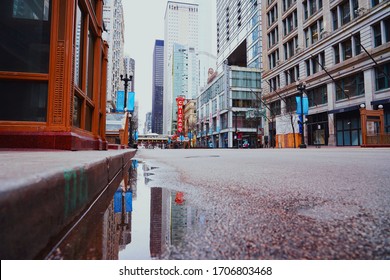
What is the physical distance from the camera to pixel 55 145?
14.0ft

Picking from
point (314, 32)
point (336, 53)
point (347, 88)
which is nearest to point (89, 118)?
point (347, 88)

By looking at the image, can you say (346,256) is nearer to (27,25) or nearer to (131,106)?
(27,25)

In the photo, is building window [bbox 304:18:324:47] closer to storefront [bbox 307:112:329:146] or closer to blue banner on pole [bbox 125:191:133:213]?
storefront [bbox 307:112:329:146]

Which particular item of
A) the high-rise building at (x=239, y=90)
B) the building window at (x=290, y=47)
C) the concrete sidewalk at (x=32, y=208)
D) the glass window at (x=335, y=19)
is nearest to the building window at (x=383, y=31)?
the glass window at (x=335, y=19)

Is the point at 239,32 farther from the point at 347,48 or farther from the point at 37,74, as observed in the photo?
the point at 37,74

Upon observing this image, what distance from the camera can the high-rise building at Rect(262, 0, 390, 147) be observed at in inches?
827

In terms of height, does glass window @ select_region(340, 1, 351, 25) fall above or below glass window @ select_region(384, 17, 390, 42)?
above

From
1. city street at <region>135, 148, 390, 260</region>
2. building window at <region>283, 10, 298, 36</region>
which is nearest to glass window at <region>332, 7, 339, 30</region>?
building window at <region>283, 10, 298, 36</region>

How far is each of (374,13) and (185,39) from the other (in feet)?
450

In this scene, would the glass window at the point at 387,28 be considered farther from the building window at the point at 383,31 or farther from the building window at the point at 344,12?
the building window at the point at 344,12

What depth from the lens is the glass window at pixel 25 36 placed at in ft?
14.3

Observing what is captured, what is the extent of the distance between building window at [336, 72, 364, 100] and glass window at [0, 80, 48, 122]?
78.1 feet

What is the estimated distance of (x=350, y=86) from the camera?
24047mm

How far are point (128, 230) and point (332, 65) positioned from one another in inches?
1133
